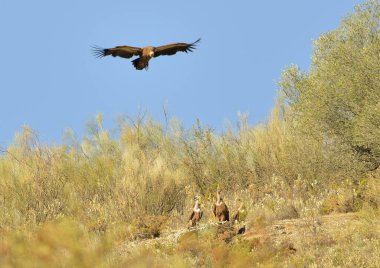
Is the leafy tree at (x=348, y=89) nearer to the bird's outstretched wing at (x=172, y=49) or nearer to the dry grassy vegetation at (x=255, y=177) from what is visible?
the dry grassy vegetation at (x=255, y=177)

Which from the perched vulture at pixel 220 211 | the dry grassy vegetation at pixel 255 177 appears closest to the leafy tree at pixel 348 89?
the dry grassy vegetation at pixel 255 177

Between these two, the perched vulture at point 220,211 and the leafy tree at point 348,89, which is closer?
the perched vulture at point 220,211

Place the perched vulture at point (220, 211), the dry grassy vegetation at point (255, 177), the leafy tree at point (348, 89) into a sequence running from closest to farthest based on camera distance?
the dry grassy vegetation at point (255, 177)
the perched vulture at point (220, 211)
the leafy tree at point (348, 89)

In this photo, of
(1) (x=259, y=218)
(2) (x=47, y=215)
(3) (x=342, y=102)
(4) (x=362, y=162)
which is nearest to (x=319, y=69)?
(3) (x=342, y=102)

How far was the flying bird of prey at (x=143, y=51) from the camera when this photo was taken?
14.6m

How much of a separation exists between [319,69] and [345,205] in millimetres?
4972

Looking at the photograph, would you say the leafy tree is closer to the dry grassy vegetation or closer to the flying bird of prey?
the dry grassy vegetation

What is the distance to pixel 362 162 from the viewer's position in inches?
734

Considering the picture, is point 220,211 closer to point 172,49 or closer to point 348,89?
point 172,49

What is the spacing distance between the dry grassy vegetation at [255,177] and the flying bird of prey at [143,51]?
3273 millimetres

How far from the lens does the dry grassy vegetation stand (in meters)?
12.5

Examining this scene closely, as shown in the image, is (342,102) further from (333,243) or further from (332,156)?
(333,243)

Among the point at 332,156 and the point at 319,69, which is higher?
the point at 319,69

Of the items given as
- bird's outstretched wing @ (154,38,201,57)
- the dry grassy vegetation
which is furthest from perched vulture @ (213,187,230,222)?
bird's outstretched wing @ (154,38,201,57)
